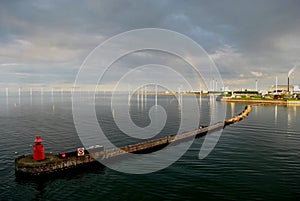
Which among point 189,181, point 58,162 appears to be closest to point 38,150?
point 58,162

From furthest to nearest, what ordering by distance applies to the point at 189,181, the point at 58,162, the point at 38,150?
the point at 58,162
the point at 38,150
the point at 189,181

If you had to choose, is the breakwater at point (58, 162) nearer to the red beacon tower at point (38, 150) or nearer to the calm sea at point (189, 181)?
the red beacon tower at point (38, 150)

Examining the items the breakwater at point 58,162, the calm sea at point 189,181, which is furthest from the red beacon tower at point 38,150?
the calm sea at point 189,181

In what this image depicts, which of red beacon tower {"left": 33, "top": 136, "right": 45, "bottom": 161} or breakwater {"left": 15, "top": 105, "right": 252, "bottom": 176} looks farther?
red beacon tower {"left": 33, "top": 136, "right": 45, "bottom": 161}

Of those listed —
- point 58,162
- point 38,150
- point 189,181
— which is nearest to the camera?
point 189,181

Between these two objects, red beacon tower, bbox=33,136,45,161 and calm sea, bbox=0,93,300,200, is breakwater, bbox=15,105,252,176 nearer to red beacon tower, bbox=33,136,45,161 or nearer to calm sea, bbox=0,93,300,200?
red beacon tower, bbox=33,136,45,161

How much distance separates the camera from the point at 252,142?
47469mm

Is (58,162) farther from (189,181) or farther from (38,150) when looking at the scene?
(189,181)

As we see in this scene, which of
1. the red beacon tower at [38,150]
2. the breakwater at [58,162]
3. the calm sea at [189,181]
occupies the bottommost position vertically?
the calm sea at [189,181]

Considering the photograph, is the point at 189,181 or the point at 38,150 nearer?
the point at 189,181

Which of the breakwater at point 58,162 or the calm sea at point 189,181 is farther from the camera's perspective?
the breakwater at point 58,162

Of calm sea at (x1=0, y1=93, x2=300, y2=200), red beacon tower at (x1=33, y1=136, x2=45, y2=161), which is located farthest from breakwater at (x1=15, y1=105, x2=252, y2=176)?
calm sea at (x1=0, y1=93, x2=300, y2=200)

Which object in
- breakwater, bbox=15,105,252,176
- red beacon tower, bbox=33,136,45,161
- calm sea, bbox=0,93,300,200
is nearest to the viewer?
calm sea, bbox=0,93,300,200

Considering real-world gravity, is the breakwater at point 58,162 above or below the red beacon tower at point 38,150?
below
